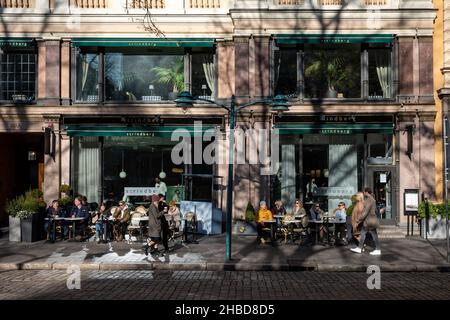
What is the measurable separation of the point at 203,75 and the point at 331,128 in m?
5.26

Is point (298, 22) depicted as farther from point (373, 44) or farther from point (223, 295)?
point (223, 295)

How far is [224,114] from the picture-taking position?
1827 cm

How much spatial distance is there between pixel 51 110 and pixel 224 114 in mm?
6440

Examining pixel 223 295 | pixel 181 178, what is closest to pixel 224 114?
pixel 181 178

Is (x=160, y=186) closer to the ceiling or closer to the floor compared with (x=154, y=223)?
closer to the ceiling

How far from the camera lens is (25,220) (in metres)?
15.7

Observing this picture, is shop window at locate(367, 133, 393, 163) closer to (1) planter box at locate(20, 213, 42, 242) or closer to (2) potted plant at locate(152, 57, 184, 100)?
(2) potted plant at locate(152, 57, 184, 100)

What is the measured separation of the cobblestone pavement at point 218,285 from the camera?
356 inches

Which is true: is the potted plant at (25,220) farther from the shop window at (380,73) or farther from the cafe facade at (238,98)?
the shop window at (380,73)

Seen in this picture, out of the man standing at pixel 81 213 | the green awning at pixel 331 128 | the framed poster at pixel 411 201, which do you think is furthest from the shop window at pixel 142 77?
the framed poster at pixel 411 201

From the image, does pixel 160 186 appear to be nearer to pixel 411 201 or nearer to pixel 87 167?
pixel 87 167

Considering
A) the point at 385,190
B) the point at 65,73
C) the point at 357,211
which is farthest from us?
the point at 65,73

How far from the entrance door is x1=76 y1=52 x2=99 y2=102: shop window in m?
10.9

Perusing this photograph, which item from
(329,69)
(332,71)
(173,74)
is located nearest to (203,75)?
(173,74)
